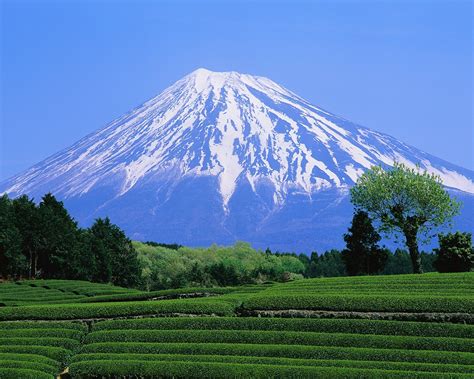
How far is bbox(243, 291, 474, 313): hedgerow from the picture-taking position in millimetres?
28844

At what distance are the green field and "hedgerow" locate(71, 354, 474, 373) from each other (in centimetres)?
4

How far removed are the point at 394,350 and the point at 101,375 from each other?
11.1 m

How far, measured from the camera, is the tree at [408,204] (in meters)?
63.2

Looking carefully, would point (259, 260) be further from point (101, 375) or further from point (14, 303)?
point (101, 375)

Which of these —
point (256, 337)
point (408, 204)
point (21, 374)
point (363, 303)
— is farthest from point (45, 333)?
point (408, 204)

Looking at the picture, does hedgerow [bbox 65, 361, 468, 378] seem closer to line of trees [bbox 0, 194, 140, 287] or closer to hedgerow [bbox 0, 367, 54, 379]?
hedgerow [bbox 0, 367, 54, 379]

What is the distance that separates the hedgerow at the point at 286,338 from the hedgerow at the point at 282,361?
2.01 metres

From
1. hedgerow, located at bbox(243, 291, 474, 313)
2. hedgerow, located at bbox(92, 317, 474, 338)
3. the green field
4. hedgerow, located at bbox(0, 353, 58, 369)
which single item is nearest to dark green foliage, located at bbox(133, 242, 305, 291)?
the green field

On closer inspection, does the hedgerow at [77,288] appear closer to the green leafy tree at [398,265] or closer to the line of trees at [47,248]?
the line of trees at [47,248]

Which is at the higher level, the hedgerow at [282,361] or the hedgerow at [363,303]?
the hedgerow at [363,303]

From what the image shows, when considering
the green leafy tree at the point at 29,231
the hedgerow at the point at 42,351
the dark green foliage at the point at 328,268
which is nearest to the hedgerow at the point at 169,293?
the hedgerow at the point at 42,351

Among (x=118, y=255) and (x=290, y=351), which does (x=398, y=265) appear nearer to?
(x=118, y=255)

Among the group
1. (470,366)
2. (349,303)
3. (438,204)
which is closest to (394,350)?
(470,366)

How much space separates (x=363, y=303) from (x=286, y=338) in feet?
14.1
